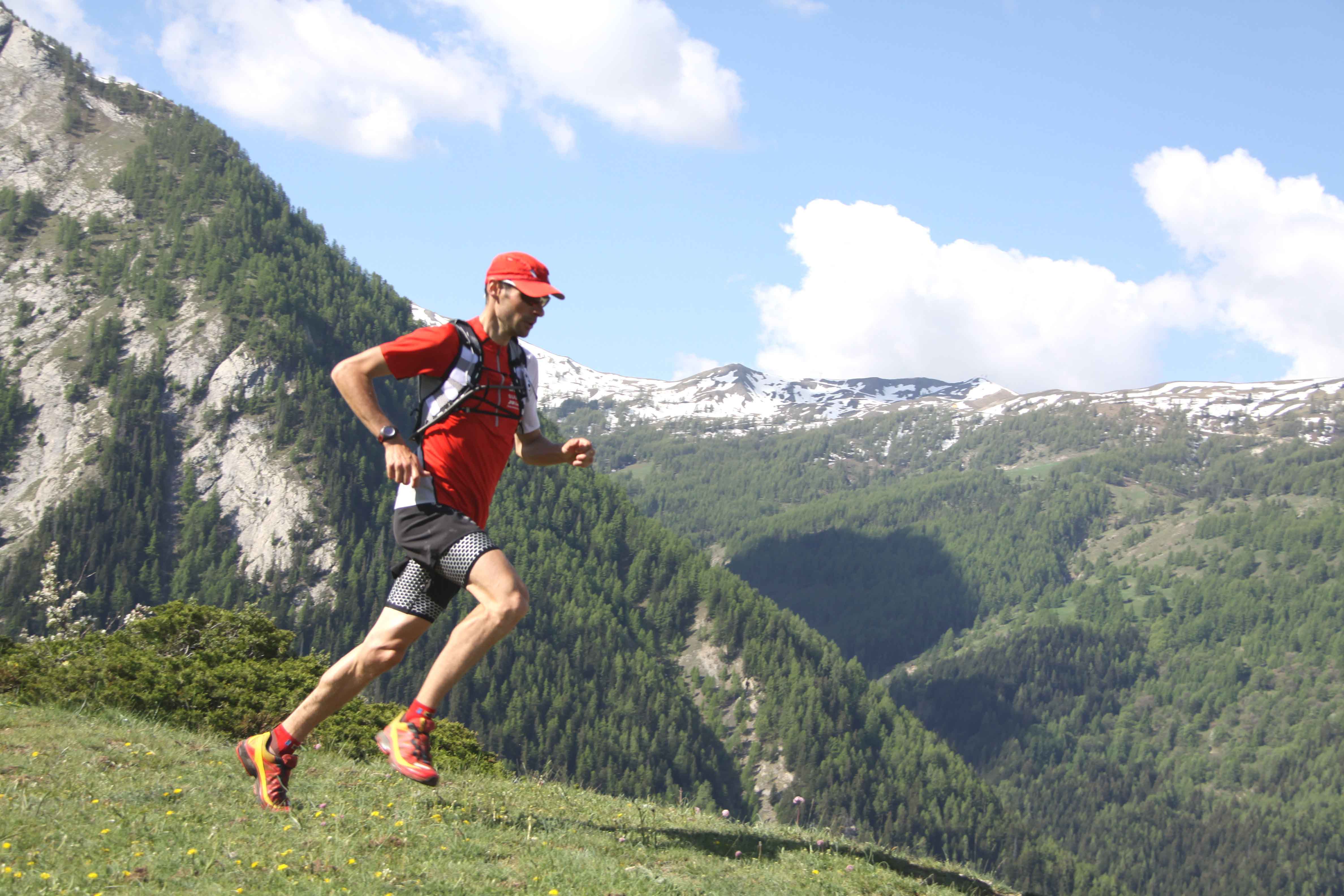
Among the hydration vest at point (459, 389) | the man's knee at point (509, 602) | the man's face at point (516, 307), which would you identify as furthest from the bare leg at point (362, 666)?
the man's face at point (516, 307)

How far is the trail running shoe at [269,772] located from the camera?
24.5ft

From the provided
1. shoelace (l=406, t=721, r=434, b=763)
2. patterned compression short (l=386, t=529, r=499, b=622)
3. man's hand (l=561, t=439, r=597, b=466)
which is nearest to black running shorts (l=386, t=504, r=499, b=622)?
patterned compression short (l=386, t=529, r=499, b=622)

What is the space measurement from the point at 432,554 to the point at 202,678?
13281 mm

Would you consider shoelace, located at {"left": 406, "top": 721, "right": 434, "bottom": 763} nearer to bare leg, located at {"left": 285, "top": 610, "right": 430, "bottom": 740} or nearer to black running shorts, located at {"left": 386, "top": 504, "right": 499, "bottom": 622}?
bare leg, located at {"left": 285, "top": 610, "right": 430, "bottom": 740}

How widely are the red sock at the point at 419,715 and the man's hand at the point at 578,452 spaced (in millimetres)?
2048

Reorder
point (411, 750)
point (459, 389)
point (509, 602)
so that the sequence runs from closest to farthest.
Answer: point (509, 602)
point (411, 750)
point (459, 389)

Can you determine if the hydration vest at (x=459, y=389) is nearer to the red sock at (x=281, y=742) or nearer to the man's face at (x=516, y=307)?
the man's face at (x=516, y=307)

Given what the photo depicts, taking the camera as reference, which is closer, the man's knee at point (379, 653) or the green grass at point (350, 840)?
the green grass at point (350, 840)

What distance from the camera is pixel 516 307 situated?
721 cm

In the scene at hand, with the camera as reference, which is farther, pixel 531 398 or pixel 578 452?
pixel 578 452

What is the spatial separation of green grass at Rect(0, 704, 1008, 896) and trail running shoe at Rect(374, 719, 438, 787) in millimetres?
450

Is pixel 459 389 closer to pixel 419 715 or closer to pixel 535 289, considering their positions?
pixel 535 289

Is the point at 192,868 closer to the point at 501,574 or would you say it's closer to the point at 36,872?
the point at 36,872

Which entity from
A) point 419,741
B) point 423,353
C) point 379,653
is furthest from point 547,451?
point 419,741
